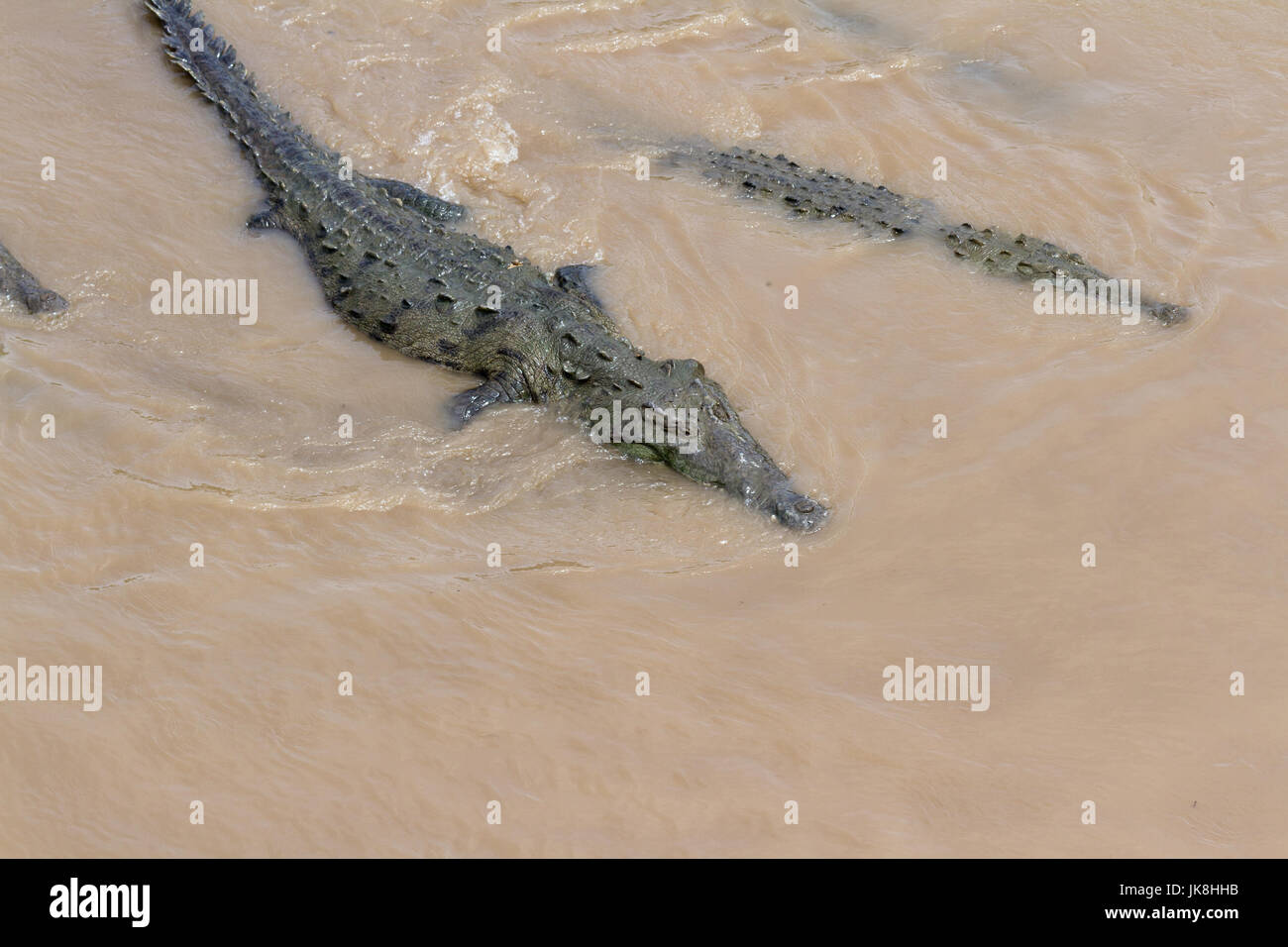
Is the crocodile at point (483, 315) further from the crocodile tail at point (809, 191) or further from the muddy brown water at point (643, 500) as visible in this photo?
the crocodile tail at point (809, 191)

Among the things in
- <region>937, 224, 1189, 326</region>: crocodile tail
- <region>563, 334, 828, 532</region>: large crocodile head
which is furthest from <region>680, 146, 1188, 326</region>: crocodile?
<region>563, 334, 828, 532</region>: large crocodile head

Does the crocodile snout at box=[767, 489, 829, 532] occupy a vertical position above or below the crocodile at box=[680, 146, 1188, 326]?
below

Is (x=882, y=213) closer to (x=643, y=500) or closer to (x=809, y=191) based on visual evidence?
(x=809, y=191)

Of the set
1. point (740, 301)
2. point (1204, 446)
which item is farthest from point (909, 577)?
point (740, 301)

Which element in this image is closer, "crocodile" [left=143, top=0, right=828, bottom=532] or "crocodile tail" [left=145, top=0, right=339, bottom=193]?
"crocodile" [left=143, top=0, right=828, bottom=532]

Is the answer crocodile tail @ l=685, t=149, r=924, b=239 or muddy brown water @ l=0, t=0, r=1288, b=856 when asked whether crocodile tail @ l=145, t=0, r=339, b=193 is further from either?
crocodile tail @ l=685, t=149, r=924, b=239

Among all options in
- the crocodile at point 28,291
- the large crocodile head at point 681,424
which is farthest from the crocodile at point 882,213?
the crocodile at point 28,291

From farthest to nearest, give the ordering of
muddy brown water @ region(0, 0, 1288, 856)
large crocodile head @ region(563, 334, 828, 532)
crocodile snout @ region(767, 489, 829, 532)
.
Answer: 1. large crocodile head @ region(563, 334, 828, 532)
2. crocodile snout @ region(767, 489, 829, 532)
3. muddy brown water @ region(0, 0, 1288, 856)
